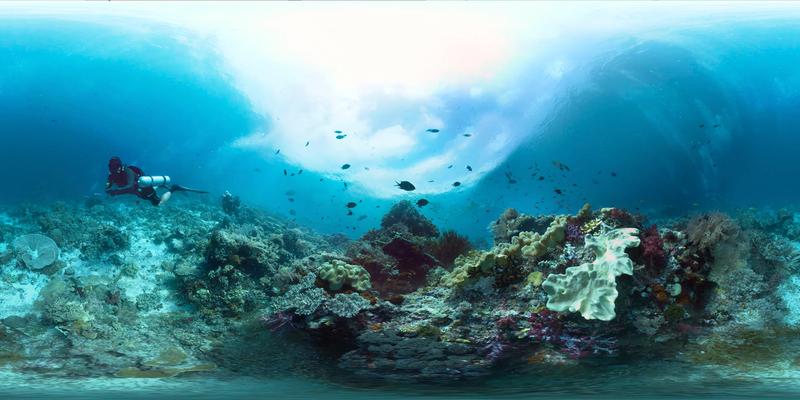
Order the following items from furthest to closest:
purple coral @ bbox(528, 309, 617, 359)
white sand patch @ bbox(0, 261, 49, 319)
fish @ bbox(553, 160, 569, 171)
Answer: fish @ bbox(553, 160, 569, 171) < white sand patch @ bbox(0, 261, 49, 319) < purple coral @ bbox(528, 309, 617, 359)

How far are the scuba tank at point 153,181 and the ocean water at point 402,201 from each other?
223mm

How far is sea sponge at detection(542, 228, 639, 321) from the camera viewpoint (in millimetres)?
5621

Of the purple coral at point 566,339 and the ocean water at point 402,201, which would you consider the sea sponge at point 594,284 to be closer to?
the ocean water at point 402,201

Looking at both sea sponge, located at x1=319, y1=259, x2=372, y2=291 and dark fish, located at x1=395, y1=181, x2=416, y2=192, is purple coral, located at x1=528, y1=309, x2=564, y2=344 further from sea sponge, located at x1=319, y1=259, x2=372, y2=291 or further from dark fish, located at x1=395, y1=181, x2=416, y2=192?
dark fish, located at x1=395, y1=181, x2=416, y2=192

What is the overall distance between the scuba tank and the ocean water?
0.22 meters

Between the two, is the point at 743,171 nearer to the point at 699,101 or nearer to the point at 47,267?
the point at 699,101

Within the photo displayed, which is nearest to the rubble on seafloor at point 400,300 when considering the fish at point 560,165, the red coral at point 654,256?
the red coral at point 654,256

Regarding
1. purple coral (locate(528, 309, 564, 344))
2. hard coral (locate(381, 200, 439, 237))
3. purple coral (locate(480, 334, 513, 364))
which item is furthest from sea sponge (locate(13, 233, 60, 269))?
purple coral (locate(528, 309, 564, 344))

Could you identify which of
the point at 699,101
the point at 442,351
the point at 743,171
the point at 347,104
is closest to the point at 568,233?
the point at 442,351

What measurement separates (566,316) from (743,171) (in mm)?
6845

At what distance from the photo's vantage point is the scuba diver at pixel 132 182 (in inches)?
319

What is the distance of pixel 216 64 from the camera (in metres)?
9.66

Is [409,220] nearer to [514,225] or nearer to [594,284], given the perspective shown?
[514,225]

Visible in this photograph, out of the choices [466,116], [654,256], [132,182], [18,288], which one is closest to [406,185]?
[466,116]
